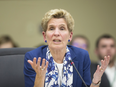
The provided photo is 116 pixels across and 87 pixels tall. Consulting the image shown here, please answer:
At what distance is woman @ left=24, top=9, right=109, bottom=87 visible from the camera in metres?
Answer: 1.06

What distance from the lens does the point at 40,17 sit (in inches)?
121

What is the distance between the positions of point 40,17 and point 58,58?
6.61 ft

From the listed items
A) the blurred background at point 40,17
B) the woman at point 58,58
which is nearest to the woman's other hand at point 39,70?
the woman at point 58,58

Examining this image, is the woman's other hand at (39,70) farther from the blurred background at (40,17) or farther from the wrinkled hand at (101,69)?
the blurred background at (40,17)

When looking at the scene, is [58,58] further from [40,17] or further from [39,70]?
[40,17]

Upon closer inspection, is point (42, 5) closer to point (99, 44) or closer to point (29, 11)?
point (29, 11)

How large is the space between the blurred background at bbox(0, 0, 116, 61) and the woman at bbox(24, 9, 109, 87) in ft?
6.20

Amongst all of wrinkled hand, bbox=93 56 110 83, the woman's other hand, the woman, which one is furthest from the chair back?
wrinkled hand, bbox=93 56 110 83

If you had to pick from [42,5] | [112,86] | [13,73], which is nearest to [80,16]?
[42,5]

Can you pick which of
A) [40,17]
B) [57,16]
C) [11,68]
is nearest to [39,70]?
[11,68]

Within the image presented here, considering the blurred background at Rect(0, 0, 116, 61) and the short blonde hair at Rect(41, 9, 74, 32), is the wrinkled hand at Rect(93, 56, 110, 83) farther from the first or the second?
the blurred background at Rect(0, 0, 116, 61)

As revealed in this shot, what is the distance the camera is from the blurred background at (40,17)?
3.06m

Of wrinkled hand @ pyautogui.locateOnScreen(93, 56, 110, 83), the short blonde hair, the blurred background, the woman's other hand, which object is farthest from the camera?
the blurred background

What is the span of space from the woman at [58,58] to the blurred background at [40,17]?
6.20 ft
